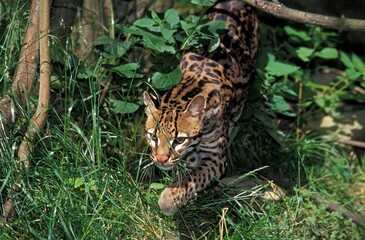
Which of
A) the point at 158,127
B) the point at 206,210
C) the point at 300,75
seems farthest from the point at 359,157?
the point at 158,127

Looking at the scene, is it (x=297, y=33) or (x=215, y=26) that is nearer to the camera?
(x=215, y=26)

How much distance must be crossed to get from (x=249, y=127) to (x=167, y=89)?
1.07m

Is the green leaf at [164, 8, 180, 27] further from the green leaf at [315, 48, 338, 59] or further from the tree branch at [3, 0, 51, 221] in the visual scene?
the green leaf at [315, 48, 338, 59]

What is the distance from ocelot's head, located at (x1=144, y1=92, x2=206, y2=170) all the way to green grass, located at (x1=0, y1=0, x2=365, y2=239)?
0.24 m

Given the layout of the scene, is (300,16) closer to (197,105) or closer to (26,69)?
(197,105)

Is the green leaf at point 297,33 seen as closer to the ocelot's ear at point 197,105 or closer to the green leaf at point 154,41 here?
the green leaf at point 154,41

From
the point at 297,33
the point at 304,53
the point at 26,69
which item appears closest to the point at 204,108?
the point at 26,69

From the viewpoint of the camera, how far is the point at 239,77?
5641 mm

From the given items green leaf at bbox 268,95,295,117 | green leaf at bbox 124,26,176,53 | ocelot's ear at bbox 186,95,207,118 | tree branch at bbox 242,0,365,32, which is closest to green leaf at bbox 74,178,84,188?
ocelot's ear at bbox 186,95,207,118

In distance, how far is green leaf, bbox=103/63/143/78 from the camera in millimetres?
5238

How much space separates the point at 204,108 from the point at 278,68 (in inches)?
55.0

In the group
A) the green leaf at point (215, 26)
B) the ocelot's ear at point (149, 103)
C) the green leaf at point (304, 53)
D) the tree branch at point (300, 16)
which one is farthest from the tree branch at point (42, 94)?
the green leaf at point (304, 53)

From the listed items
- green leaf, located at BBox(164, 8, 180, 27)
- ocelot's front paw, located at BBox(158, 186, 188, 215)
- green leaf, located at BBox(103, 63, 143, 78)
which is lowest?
ocelot's front paw, located at BBox(158, 186, 188, 215)

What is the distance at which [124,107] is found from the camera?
5211 millimetres
